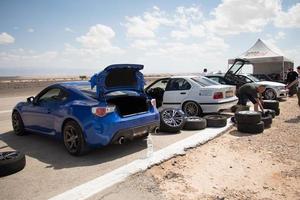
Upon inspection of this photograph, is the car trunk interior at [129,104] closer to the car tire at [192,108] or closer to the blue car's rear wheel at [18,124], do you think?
the blue car's rear wheel at [18,124]

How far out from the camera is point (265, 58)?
2230 cm

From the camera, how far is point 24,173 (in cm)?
509

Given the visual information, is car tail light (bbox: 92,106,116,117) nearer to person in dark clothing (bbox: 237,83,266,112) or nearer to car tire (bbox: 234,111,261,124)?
car tire (bbox: 234,111,261,124)

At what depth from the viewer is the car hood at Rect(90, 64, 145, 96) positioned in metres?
5.93

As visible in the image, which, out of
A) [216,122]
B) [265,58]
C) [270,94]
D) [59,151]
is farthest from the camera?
[265,58]

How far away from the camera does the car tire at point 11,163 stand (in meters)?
4.95

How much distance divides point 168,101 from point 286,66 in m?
19.9

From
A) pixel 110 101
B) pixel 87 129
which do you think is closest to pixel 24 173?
pixel 87 129

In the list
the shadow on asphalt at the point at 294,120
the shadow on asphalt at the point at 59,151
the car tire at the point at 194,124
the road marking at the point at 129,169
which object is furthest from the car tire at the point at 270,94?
the shadow on asphalt at the point at 59,151

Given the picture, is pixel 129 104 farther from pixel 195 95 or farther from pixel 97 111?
pixel 195 95

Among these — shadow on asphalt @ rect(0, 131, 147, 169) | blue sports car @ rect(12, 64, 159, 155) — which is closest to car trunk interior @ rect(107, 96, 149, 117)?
blue sports car @ rect(12, 64, 159, 155)

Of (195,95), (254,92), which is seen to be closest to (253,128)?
(254,92)

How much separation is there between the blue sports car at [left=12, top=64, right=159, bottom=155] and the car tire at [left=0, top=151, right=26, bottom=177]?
3.39 feet

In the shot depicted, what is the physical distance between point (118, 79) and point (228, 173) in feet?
9.70
